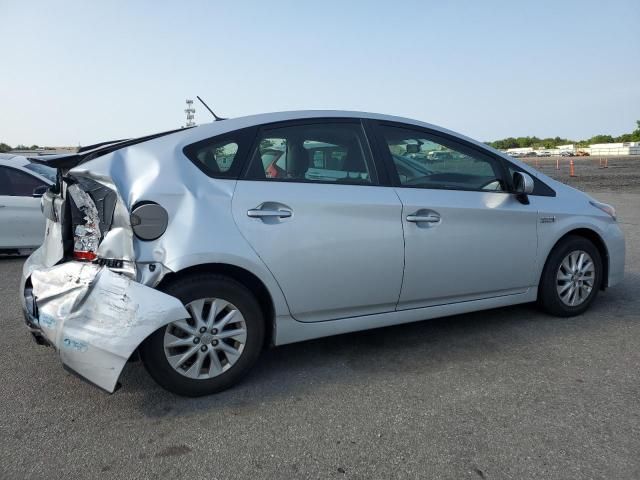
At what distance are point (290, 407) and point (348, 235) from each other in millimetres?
1094

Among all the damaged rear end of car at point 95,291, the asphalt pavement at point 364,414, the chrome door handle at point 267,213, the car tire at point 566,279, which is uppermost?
the chrome door handle at point 267,213

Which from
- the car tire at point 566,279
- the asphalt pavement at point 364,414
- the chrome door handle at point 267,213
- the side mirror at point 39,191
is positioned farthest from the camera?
the side mirror at point 39,191

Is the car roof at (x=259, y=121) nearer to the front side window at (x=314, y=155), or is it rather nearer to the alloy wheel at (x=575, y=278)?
the front side window at (x=314, y=155)

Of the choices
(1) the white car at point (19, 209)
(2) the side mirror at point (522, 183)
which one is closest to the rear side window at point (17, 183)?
(1) the white car at point (19, 209)

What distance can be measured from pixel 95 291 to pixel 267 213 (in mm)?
1034

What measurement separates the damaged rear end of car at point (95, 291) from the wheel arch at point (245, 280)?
0.53 feet

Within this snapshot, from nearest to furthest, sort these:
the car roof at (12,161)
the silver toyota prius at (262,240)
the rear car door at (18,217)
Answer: the silver toyota prius at (262,240), the rear car door at (18,217), the car roof at (12,161)

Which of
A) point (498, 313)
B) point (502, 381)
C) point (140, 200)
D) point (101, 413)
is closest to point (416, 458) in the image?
point (502, 381)

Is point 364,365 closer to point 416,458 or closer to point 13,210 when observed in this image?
point 416,458

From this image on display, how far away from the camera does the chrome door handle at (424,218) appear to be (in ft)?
11.5

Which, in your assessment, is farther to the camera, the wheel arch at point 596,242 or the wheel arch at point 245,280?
the wheel arch at point 596,242

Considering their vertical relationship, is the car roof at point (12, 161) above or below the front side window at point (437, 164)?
above

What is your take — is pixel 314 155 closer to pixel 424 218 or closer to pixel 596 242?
pixel 424 218

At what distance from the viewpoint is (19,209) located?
729 centimetres
